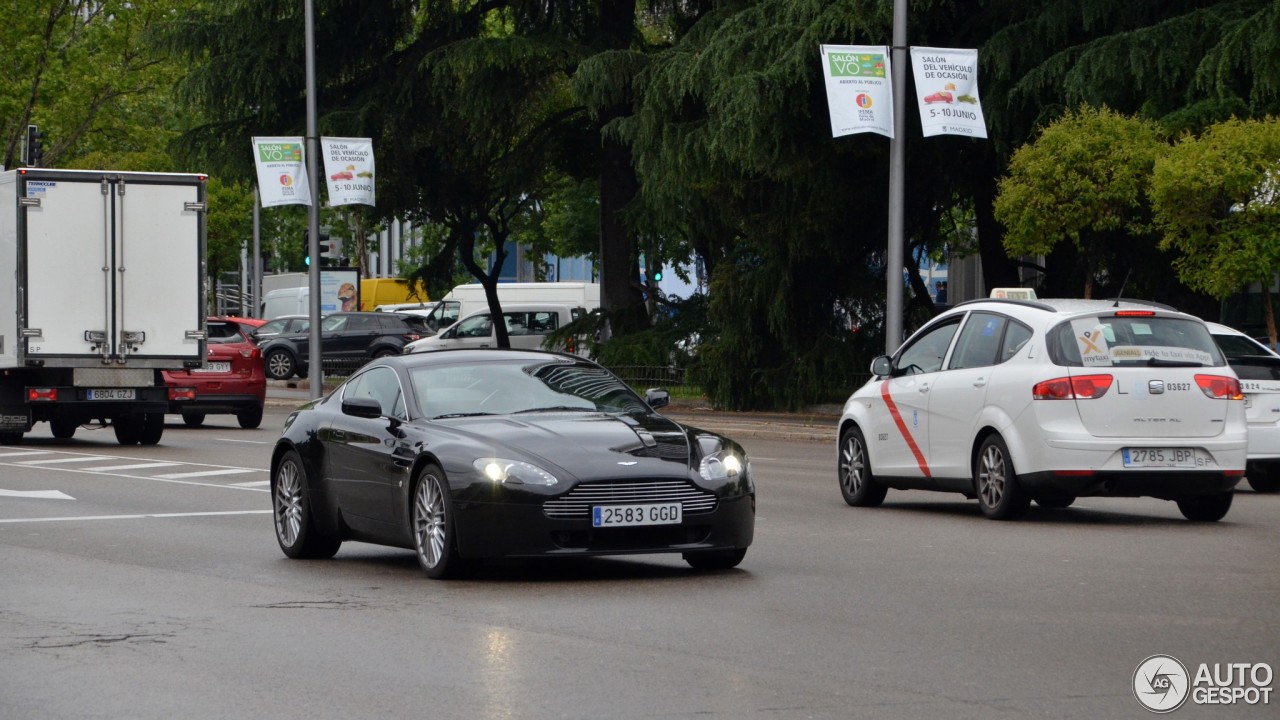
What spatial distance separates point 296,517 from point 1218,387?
6510 mm

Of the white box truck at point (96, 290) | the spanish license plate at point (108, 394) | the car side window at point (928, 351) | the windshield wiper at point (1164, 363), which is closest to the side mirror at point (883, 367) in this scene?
the car side window at point (928, 351)

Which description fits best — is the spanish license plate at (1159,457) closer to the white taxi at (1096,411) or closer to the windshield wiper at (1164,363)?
the white taxi at (1096,411)

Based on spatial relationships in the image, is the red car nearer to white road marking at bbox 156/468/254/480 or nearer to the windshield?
white road marking at bbox 156/468/254/480

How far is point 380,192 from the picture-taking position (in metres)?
41.5

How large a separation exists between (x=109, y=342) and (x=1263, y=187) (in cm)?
1421

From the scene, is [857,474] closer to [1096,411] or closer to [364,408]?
[1096,411]

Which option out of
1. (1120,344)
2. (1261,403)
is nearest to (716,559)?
(1120,344)

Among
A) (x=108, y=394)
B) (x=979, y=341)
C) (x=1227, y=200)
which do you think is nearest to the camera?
(x=979, y=341)

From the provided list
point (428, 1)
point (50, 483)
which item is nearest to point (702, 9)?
point (428, 1)

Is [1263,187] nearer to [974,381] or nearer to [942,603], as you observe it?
[974,381]

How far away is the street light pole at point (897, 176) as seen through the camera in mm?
26234

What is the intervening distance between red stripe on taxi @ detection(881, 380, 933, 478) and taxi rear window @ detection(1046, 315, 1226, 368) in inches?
65.2

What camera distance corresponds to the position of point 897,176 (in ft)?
88.0

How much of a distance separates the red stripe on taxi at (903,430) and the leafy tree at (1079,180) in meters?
10.1
